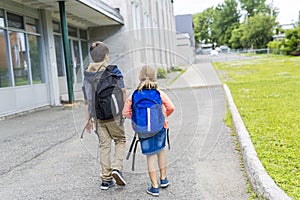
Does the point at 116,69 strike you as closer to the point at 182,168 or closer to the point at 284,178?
the point at 182,168

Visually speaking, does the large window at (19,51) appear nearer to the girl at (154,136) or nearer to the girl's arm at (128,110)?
the girl's arm at (128,110)

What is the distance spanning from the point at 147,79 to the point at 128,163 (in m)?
1.68

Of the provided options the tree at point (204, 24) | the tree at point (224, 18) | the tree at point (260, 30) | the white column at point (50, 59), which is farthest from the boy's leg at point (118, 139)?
the tree at point (204, 24)

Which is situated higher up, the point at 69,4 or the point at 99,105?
the point at 69,4

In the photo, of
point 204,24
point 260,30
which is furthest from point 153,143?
point 204,24

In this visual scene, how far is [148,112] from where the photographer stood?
3.39m

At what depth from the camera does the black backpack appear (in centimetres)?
352

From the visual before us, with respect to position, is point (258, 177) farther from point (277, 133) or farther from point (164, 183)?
point (277, 133)

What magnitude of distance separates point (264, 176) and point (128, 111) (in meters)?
1.58

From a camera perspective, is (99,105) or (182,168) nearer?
(99,105)

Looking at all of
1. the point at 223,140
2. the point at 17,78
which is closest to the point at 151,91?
the point at 223,140

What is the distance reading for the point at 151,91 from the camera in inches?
134

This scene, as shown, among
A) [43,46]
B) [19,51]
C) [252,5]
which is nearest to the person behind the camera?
[19,51]

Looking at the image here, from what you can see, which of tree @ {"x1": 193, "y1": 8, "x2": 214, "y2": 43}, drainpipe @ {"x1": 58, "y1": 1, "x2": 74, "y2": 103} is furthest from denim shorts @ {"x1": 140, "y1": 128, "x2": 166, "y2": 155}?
tree @ {"x1": 193, "y1": 8, "x2": 214, "y2": 43}
